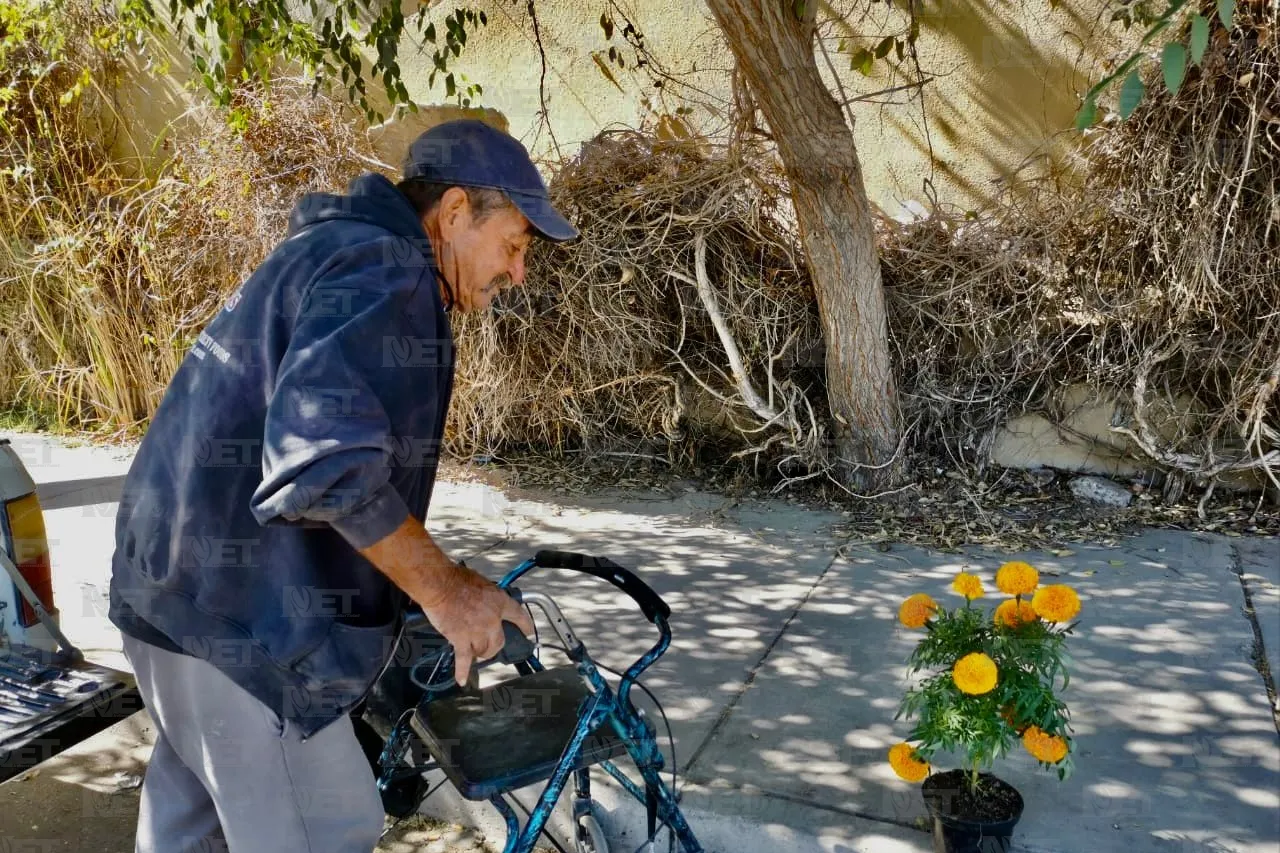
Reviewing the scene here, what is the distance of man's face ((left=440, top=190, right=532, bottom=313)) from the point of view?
7.06 ft

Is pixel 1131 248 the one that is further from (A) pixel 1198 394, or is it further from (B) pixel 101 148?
(B) pixel 101 148

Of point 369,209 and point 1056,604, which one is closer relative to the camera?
point 369,209

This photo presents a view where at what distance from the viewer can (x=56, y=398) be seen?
26.3ft

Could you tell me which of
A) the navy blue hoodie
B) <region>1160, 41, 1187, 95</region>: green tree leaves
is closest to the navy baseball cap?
the navy blue hoodie

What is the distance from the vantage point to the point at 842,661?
3912mm

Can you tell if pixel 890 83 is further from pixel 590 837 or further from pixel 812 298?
pixel 590 837

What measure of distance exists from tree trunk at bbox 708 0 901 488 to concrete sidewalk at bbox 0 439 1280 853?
0.56m

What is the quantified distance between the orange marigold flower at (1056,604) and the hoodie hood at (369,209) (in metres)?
1.62

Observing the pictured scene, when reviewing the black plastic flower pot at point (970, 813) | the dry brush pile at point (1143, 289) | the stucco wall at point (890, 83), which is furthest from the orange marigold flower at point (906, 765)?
the stucco wall at point (890, 83)

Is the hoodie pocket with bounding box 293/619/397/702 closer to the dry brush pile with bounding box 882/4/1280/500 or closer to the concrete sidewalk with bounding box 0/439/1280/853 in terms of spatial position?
the concrete sidewalk with bounding box 0/439/1280/853

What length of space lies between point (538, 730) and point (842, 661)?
1.77m

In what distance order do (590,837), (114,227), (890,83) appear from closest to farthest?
(590,837) < (890,83) < (114,227)

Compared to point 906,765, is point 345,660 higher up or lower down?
higher up

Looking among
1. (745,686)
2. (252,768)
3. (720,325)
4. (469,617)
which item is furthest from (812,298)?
(252,768)
